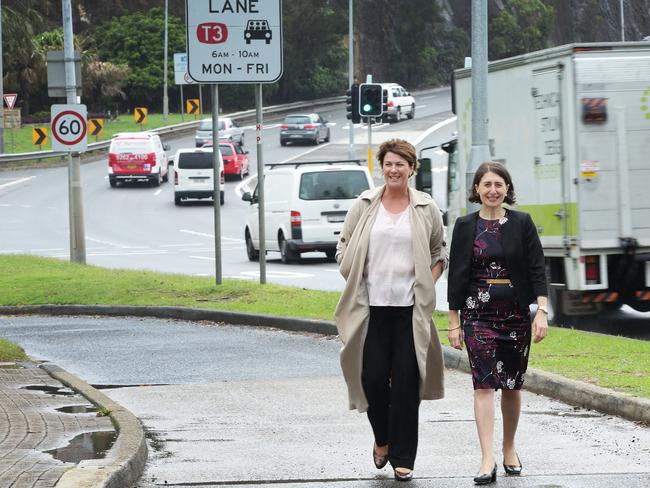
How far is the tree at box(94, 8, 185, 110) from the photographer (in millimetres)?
88312

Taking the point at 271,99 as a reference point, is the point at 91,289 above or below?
below

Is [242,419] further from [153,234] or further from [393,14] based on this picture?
[393,14]

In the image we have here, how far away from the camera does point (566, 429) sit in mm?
9391

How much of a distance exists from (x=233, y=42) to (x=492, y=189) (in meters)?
11.9

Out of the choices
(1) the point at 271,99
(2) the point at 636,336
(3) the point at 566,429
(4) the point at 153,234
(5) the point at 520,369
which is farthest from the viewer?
(1) the point at 271,99

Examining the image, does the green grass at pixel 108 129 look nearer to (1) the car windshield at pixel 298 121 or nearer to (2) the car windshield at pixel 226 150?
(1) the car windshield at pixel 298 121

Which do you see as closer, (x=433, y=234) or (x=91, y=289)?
(x=433, y=234)

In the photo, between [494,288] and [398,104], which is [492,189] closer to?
[494,288]

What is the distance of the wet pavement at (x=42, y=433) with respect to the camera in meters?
7.29

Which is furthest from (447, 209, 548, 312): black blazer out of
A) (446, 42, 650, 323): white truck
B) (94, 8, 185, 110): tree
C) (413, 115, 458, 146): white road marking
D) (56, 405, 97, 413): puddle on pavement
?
(94, 8, 185, 110): tree

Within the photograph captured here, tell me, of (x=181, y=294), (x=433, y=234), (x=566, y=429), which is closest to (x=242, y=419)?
(x=566, y=429)

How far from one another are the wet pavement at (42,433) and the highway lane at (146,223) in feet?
41.3

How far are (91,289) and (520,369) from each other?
46.1ft

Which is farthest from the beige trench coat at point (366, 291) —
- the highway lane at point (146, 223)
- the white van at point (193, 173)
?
the white van at point (193, 173)
